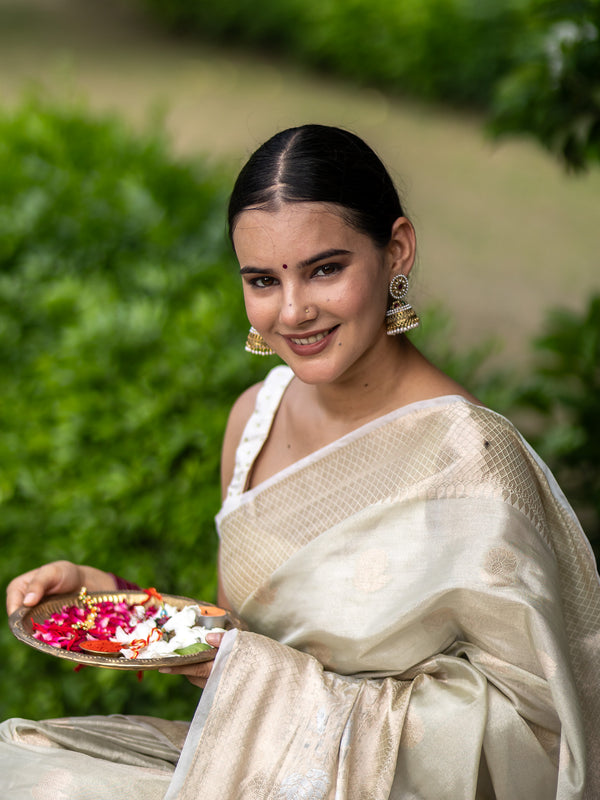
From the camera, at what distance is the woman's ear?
2.27m

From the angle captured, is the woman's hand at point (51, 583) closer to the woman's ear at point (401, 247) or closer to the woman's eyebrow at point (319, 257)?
the woman's eyebrow at point (319, 257)

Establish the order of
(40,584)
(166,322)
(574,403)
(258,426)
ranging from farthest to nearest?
(166,322) → (574,403) → (258,426) → (40,584)

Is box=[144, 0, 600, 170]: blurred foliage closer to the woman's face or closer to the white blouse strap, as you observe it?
the white blouse strap

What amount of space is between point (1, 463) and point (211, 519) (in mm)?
985

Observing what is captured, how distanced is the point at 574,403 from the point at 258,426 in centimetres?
195

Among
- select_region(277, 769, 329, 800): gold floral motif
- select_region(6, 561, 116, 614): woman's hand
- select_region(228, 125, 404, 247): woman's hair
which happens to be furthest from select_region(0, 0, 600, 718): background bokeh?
select_region(277, 769, 329, 800): gold floral motif

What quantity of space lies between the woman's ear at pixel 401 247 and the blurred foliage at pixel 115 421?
165 centimetres

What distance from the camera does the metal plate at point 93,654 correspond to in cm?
205

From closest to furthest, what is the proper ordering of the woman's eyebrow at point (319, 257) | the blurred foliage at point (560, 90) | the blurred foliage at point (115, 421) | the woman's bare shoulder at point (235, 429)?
the woman's eyebrow at point (319, 257)
the woman's bare shoulder at point (235, 429)
the blurred foliage at point (560, 90)
the blurred foliage at point (115, 421)

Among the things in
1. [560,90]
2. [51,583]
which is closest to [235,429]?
[51,583]

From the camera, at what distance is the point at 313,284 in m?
2.14

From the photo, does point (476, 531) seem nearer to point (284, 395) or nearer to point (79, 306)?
point (284, 395)

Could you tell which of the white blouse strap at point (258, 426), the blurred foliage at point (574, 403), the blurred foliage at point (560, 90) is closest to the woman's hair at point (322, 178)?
the white blouse strap at point (258, 426)

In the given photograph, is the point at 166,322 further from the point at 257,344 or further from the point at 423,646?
the point at 423,646
